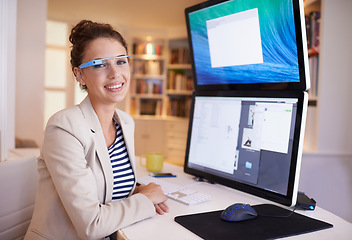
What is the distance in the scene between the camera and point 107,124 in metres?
1.33

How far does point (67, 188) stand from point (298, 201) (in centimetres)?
80

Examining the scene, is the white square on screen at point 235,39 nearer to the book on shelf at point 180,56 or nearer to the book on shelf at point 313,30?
the book on shelf at point 313,30

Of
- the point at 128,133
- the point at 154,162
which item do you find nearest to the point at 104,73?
the point at 128,133

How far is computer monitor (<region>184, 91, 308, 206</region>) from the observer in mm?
1134

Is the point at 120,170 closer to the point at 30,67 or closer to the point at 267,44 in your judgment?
the point at 267,44

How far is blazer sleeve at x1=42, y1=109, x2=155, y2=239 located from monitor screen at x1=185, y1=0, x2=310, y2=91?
66cm

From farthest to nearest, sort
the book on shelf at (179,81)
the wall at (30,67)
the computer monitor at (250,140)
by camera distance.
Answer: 1. the book on shelf at (179,81)
2. the wall at (30,67)
3. the computer monitor at (250,140)

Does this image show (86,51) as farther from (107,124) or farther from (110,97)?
(107,124)

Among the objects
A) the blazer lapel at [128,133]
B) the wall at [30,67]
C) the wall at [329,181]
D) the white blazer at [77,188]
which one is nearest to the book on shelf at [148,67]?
the wall at [30,67]

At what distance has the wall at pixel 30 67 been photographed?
3.55 m

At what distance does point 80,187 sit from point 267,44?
845mm

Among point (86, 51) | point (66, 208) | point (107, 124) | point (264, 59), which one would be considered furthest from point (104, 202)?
point (264, 59)

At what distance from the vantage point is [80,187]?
1.00m

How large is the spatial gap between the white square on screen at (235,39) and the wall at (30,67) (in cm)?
275
